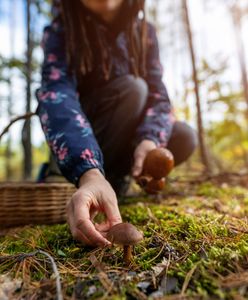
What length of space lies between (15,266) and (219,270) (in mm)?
725

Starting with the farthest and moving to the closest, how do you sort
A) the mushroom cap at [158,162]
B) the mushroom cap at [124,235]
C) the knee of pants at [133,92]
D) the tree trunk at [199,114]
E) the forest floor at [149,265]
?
the tree trunk at [199,114] < the knee of pants at [133,92] < the mushroom cap at [158,162] < the mushroom cap at [124,235] < the forest floor at [149,265]

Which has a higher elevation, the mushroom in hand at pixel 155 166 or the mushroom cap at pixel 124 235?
the mushroom in hand at pixel 155 166

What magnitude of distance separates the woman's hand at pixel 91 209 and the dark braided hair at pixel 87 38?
4.10 ft

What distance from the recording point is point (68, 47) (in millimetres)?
2264

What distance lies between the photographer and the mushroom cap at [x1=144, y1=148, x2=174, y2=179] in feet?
6.09

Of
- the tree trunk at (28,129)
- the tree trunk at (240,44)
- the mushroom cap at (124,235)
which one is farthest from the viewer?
the tree trunk at (240,44)

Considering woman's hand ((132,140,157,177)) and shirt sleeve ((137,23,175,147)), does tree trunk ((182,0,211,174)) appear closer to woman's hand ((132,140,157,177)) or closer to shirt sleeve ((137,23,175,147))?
shirt sleeve ((137,23,175,147))

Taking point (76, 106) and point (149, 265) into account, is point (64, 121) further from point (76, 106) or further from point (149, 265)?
point (149, 265)

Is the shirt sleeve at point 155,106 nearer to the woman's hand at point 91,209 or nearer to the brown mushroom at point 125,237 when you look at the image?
the woman's hand at point 91,209

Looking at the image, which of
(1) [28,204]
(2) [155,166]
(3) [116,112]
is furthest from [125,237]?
(3) [116,112]

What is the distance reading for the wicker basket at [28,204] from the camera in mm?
2012

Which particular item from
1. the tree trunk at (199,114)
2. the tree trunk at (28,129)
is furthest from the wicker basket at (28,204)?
the tree trunk at (199,114)

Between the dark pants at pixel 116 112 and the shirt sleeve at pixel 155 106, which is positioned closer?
the shirt sleeve at pixel 155 106

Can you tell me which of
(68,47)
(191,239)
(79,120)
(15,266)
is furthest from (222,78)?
(15,266)
